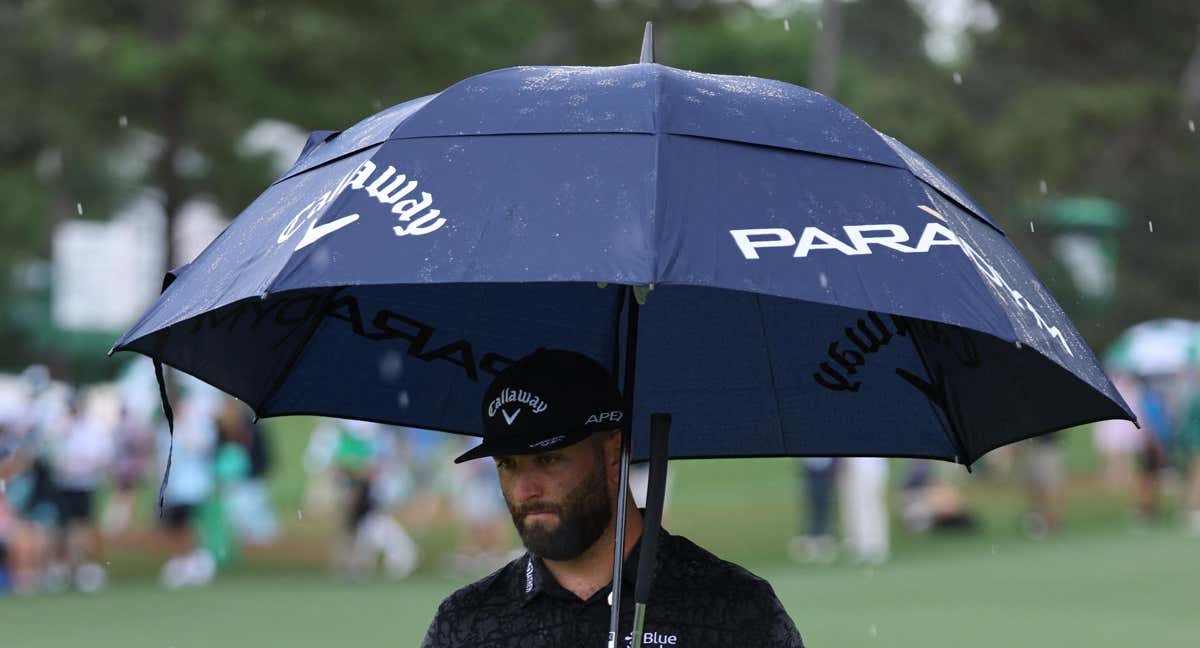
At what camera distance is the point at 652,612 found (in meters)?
3.99

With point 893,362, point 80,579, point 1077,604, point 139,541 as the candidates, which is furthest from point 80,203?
point 893,362

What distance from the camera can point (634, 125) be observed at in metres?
3.69

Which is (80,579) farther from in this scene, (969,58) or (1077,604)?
(969,58)

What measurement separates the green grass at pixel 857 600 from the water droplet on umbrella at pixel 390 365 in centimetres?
894

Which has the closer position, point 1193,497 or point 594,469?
point 594,469

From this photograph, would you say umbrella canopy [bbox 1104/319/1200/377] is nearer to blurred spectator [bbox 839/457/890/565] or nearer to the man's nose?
blurred spectator [bbox 839/457/890/565]

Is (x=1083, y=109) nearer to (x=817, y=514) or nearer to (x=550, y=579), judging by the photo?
(x=817, y=514)

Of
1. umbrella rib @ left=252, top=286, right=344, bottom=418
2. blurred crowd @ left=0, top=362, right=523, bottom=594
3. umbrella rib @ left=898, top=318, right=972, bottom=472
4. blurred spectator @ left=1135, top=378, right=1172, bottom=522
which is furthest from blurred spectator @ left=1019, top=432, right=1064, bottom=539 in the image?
umbrella rib @ left=252, top=286, right=344, bottom=418

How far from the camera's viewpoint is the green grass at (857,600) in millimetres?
14289

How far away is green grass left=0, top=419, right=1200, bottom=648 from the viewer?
14289 millimetres

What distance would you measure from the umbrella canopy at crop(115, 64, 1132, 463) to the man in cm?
33

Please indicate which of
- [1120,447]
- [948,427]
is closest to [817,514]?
[1120,447]

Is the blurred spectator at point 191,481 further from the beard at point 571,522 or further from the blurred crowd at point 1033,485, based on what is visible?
the beard at point 571,522

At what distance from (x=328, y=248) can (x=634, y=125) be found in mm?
646
